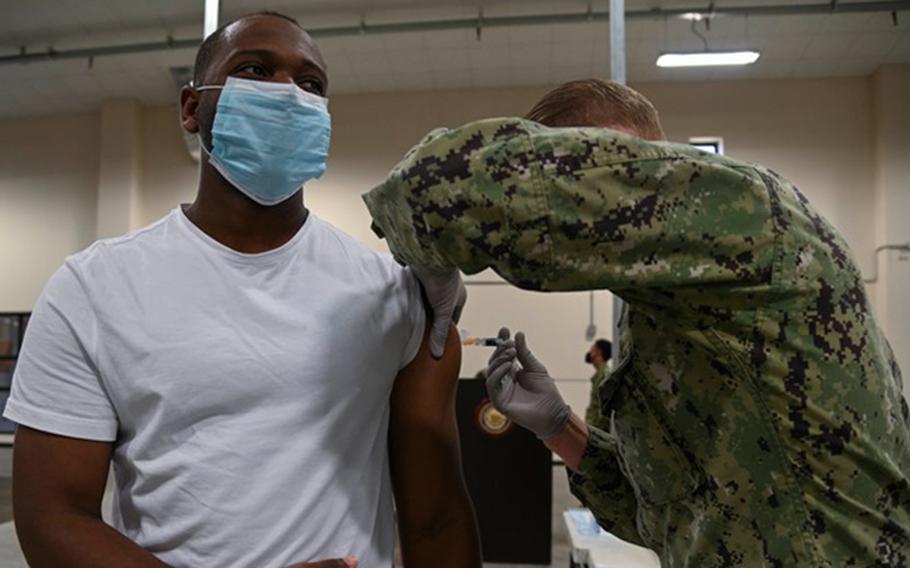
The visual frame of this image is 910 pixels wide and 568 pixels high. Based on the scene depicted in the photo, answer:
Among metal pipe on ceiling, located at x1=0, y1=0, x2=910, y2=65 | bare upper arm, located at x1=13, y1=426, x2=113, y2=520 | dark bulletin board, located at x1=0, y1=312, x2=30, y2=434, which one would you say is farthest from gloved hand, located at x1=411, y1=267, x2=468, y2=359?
dark bulletin board, located at x1=0, y1=312, x2=30, y2=434

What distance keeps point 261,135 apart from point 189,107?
0.16 metres

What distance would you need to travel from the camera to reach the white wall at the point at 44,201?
347 inches

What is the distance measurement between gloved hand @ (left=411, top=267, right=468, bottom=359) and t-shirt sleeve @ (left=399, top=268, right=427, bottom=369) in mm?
16

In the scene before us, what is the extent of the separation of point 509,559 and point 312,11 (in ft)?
17.3

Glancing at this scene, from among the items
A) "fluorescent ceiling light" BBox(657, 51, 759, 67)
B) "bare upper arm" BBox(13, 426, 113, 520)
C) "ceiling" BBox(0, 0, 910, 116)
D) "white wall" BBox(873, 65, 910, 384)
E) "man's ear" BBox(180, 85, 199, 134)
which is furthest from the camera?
"white wall" BBox(873, 65, 910, 384)

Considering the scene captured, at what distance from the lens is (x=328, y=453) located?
0.98 metres

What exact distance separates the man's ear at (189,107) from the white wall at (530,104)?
21.8 feet

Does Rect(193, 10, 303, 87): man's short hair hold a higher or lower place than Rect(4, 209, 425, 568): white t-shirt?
higher

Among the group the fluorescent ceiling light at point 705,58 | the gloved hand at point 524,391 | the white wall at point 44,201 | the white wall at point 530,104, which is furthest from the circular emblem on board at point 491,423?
the white wall at point 44,201

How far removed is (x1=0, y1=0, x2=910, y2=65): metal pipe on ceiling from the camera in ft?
21.4

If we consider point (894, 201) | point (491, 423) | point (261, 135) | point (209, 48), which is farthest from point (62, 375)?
point (894, 201)

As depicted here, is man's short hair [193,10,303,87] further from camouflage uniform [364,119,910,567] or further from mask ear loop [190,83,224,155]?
camouflage uniform [364,119,910,567]

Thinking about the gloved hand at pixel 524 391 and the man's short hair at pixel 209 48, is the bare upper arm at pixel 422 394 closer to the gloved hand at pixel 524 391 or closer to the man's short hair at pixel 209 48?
the gloved hand at pixel 524 391

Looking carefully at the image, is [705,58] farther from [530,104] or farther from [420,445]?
[420,445]
